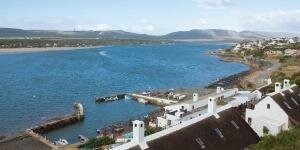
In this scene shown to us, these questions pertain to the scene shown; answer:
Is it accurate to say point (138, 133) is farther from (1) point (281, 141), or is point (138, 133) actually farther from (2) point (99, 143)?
(2) point (99, 143)

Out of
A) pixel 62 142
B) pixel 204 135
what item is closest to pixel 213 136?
pixel 204 135

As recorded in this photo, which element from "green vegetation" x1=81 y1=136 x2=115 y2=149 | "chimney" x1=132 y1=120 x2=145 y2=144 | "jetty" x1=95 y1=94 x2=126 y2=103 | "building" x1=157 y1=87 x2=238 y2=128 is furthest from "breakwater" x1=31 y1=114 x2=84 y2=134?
"chimney" x1=132 y1=120 x2=145 y2=144

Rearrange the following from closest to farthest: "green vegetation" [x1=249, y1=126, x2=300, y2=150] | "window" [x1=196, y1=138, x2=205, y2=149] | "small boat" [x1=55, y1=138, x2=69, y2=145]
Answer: "green vegetation" [x1=249, y1=126, x2=300, y2=150] → "window" [x1=196, y1=138, x2=205, y2=149] → "small boat" [x1=55, y1=138, x2=69, y2=145]

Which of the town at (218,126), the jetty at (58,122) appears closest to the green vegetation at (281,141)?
the town at (218,126)

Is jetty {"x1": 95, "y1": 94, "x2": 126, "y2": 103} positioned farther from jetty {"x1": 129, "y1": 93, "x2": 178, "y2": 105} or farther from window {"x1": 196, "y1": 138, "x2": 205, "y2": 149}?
window {"x1": 196, "y1": 138, "x2": 205, "y2": 149}

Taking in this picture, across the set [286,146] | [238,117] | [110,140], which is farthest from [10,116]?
[286,146]

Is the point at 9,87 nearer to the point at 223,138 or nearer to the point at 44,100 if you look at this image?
the point at 44,100

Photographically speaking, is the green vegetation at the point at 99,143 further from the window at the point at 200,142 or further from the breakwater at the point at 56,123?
the window at the point at 200,142
